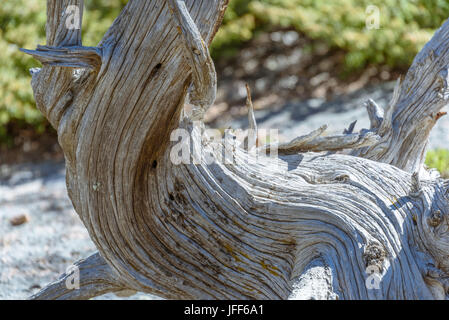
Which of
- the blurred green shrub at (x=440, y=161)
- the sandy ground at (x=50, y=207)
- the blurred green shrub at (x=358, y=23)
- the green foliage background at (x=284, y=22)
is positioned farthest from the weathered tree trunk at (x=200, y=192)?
the blurred green shrub at (x=358, y=23)

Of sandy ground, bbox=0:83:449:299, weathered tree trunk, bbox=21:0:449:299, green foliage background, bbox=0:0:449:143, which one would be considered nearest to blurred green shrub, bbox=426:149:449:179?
sandy ground, bbox=0:83:449:299

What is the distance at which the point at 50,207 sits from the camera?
21.0 feet

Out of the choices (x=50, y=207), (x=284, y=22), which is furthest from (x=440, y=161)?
(x=50, y=207)

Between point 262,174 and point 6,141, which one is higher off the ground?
point 6,141

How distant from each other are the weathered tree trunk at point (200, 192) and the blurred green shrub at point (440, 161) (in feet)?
6.81

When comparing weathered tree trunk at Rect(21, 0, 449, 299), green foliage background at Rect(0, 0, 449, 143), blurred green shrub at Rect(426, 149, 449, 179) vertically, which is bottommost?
weathered tree trunk at Rect(21, 0, 449, 299)

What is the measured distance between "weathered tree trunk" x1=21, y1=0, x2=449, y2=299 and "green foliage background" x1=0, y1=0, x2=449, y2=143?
504cm

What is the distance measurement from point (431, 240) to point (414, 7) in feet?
20.9

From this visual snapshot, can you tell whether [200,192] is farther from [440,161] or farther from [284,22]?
[284,22]

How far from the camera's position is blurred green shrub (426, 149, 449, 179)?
5.07m

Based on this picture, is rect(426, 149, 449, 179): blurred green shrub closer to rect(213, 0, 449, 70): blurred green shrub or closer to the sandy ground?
the sandy ground

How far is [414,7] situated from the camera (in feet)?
26.9
